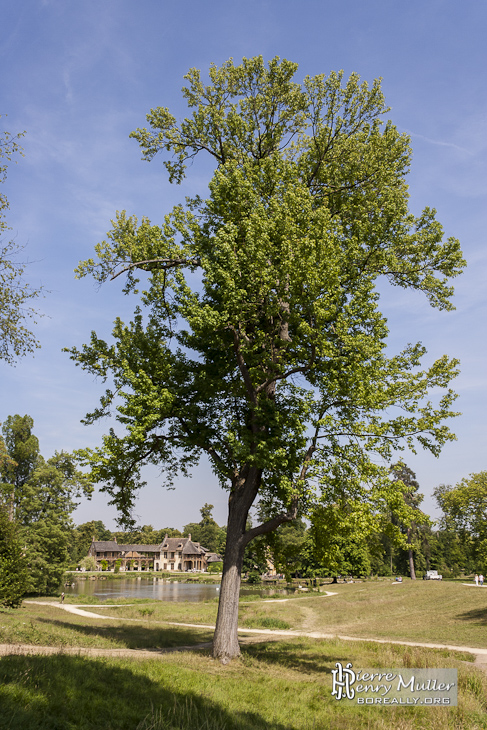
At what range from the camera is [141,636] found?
2080cm

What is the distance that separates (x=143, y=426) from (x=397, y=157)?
14.4m

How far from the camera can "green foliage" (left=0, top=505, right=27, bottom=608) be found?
2538 cm

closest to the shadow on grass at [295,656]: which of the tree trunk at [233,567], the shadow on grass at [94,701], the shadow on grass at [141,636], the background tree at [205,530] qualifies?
the tree trunk at [233,567]

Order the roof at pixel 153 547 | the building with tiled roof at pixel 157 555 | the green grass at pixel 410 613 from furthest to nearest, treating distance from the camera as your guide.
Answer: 1. the roof at pixel 153 547
2. the building with tiled roof at pixel 157 555
3. the green grass at pixel 410 613

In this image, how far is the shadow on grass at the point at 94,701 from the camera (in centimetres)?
704

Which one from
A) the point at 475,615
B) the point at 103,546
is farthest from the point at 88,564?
the point at 475,615

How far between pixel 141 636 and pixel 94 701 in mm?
14348

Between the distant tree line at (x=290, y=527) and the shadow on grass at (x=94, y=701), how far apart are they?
21.3ft

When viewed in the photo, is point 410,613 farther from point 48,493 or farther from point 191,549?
point 191,549

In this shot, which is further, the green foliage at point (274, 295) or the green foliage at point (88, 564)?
the green foliage at point (88, 564)

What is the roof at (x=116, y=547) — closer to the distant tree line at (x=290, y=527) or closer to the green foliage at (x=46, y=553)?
the distant tree line at (x=290, y=527)

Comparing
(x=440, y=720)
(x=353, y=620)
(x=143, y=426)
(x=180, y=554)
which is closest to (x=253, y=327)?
(x=143, y=426)

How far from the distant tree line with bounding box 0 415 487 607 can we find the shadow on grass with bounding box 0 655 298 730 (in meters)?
6.50

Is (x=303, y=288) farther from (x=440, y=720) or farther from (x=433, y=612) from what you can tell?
(x=433, y=612)
